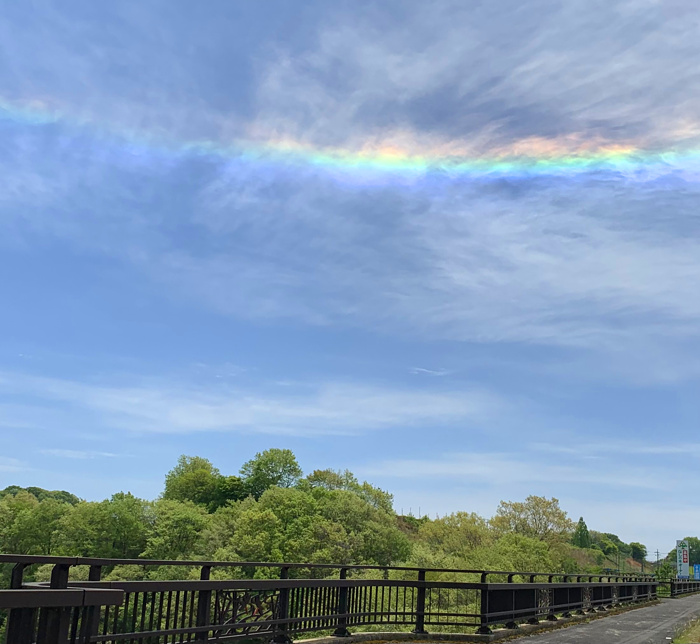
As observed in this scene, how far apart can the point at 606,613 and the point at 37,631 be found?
2601 centimetres

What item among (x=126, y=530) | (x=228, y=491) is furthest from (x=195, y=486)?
(x=126, y=530)

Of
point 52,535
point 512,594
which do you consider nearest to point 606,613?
point 512,594

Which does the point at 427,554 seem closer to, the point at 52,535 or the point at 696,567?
the point at 696,567

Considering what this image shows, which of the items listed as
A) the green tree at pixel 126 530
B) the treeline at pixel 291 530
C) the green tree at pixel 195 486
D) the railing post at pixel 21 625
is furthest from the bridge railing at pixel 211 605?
the green tree at pixel 195 486

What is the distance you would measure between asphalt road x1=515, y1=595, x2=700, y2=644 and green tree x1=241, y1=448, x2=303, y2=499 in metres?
92.7

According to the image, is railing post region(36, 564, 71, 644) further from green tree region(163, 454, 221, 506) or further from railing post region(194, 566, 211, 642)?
green tree region(163, 454, 221, 506)

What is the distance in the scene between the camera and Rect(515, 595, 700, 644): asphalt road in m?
16.1

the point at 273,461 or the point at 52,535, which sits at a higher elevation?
the point at 273,461

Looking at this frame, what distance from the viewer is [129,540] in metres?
97.1

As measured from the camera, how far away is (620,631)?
1856cm

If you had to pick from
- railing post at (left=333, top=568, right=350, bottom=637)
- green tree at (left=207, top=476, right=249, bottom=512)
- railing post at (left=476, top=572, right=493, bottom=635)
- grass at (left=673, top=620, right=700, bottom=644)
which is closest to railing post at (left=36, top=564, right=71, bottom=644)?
railing post at (left=333, top=568, right=350, bottom=637)

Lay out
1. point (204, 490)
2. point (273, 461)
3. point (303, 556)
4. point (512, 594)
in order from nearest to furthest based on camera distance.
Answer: point (512, 594), point (303, 556), point (273, 461), point (204, 490)

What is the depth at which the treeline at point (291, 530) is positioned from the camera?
76.2 metres

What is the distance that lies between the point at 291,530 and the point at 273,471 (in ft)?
119
